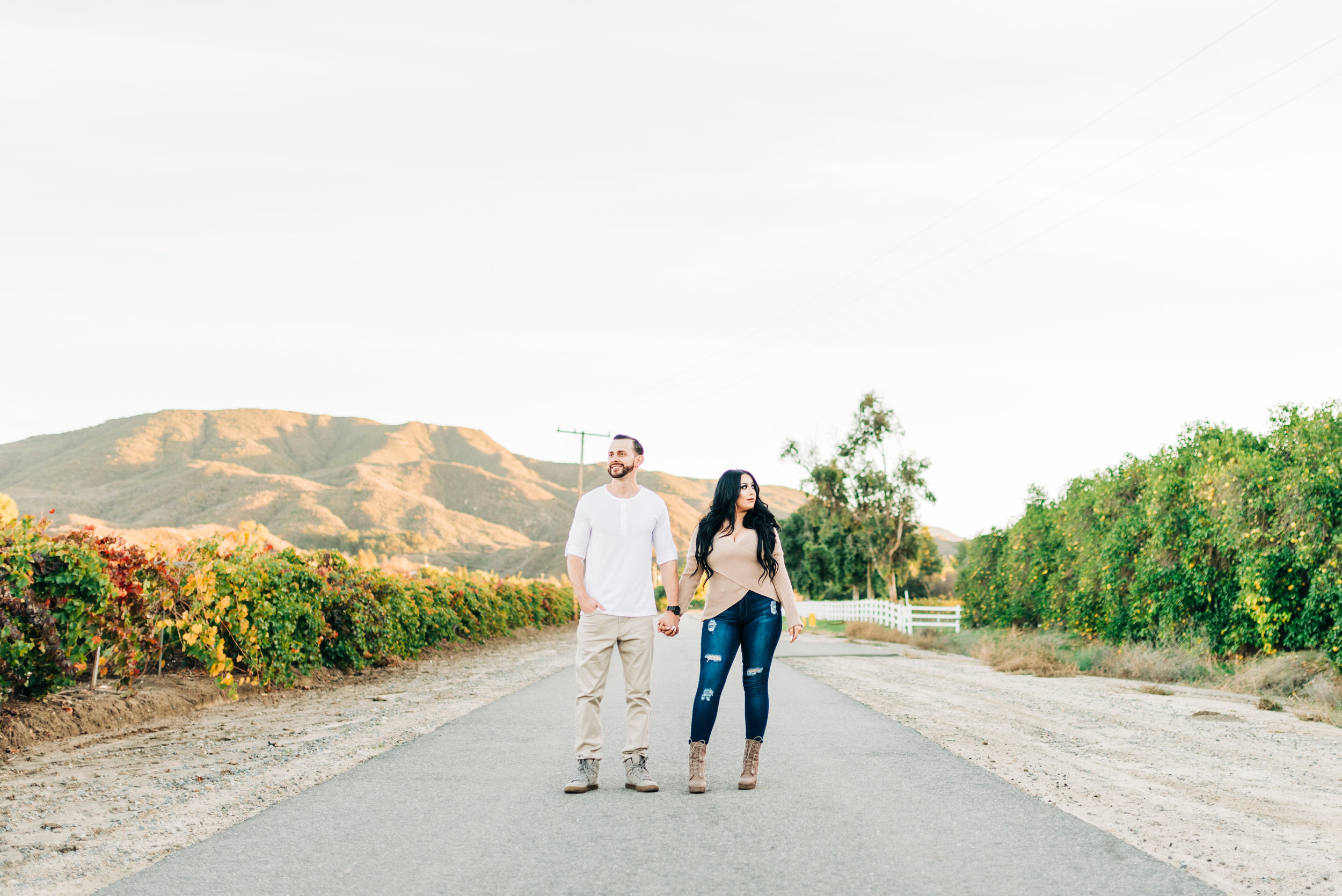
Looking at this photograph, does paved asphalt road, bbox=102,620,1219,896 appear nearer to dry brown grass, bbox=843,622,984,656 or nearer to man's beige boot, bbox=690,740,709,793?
man's beige boot, bbox=690,740,709,793

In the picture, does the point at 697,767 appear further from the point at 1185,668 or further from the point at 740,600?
the point at 1185,668

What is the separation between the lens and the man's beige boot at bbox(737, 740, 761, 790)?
6.27 meters

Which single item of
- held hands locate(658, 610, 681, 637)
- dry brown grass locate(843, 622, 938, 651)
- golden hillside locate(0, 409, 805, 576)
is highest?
golden hillside locate(0, 409, 805, 576)

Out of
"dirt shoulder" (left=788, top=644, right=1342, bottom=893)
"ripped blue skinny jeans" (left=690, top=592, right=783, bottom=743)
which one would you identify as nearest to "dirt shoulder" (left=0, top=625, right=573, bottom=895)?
"ripped blue skinny jeans" (left=690, top=592, right=783, bottom=743)

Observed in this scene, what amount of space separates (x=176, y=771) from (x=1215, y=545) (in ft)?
53.6

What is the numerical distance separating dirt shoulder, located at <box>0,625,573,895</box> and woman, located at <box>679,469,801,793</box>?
2.58 metres

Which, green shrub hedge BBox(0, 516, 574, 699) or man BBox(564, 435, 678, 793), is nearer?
man BBox(564, 435, 678, 793)

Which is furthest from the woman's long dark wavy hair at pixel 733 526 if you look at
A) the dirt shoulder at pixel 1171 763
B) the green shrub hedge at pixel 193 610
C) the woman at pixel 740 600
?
the green shrub hedge at pixel 193 610

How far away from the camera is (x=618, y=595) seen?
6332 millimetres

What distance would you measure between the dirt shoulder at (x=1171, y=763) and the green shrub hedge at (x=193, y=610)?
6.89 meters

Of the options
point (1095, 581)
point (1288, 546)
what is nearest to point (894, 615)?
point (1095, 581)

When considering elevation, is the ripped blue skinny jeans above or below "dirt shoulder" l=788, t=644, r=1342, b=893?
above

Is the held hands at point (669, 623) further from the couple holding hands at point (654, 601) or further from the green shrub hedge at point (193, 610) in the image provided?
the green shrub hedge at point (193, 610)

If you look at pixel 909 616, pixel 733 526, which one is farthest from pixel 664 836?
pixel 909 616
